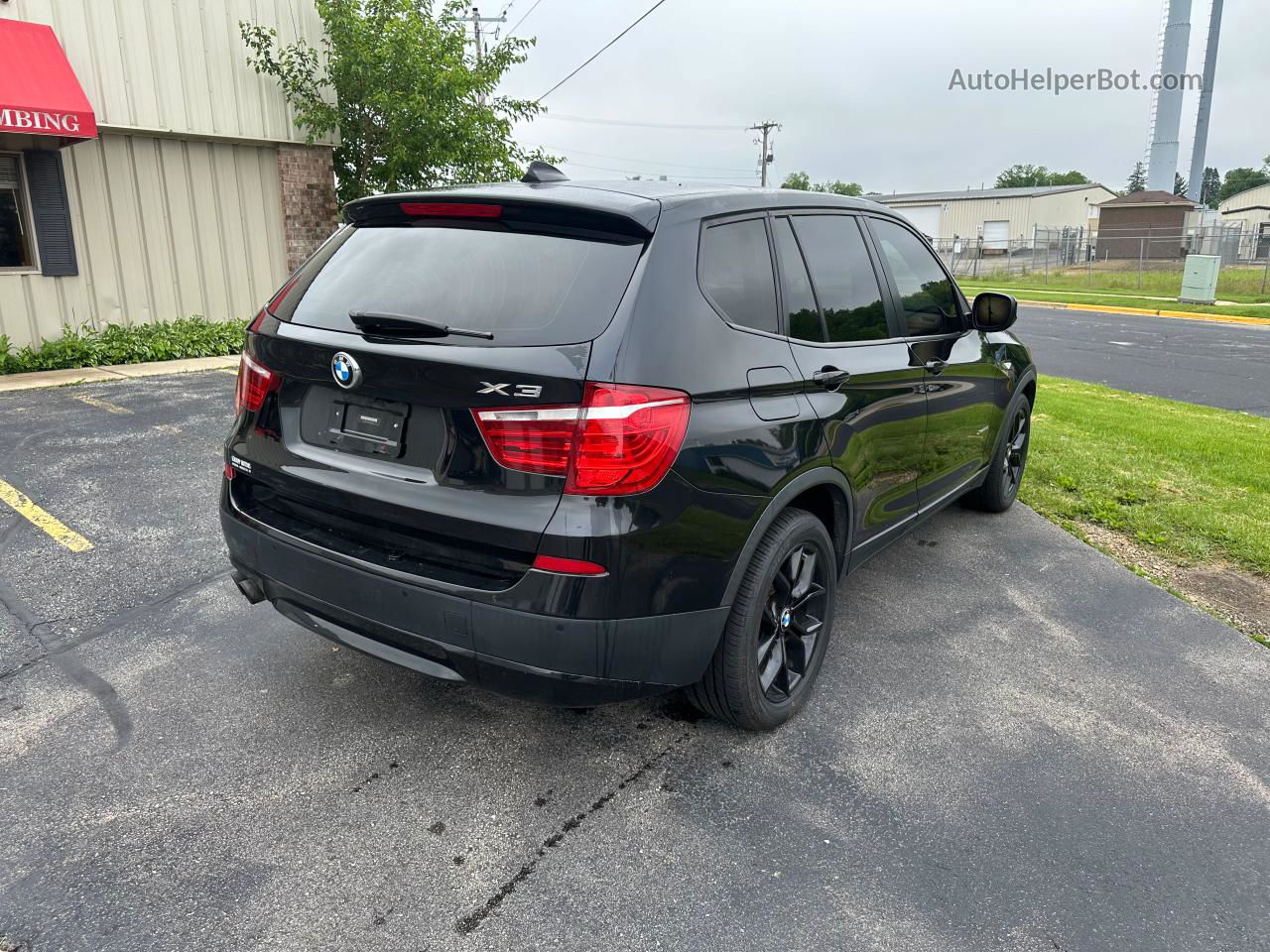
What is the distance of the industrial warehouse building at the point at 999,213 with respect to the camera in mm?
67625

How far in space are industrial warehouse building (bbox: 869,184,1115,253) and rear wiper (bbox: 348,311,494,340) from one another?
68.9m

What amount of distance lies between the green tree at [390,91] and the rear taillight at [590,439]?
11.5 meters

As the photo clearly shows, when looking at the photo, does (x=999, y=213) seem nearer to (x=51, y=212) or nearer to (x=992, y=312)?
(x=51, y=212)

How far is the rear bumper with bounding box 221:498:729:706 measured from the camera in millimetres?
2486

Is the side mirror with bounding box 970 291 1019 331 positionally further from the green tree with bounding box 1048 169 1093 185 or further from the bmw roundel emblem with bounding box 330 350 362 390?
the green tree with bounding box 1048 169 1093 185

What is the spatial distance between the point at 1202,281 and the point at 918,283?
2630 cm

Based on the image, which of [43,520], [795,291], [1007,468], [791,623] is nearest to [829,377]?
[795,291]

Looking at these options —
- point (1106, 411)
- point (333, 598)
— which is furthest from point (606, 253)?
point (1106, 411)

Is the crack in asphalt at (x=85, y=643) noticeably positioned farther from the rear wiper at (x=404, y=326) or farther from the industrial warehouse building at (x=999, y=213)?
the industrial warehouse building at (x=999, y=213)

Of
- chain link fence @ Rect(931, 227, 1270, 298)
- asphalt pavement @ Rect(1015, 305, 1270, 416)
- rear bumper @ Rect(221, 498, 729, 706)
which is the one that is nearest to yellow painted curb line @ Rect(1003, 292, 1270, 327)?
asphalt pavement @ Rect(1015, 305, 1270, 416)

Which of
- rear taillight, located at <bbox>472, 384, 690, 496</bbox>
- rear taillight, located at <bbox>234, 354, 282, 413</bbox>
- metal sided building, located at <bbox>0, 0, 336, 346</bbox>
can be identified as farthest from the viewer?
metal sided building, located at <bbox>0, 0, 336, 346</bbox>

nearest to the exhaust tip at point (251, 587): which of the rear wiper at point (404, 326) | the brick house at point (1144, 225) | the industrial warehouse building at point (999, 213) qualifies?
the rear wiper at point (404, 326)

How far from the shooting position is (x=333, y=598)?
9.17ft

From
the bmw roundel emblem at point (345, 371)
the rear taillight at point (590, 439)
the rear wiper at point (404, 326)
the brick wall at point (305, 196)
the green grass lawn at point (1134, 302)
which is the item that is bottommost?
the green grass lawn at point (1134, 302)
